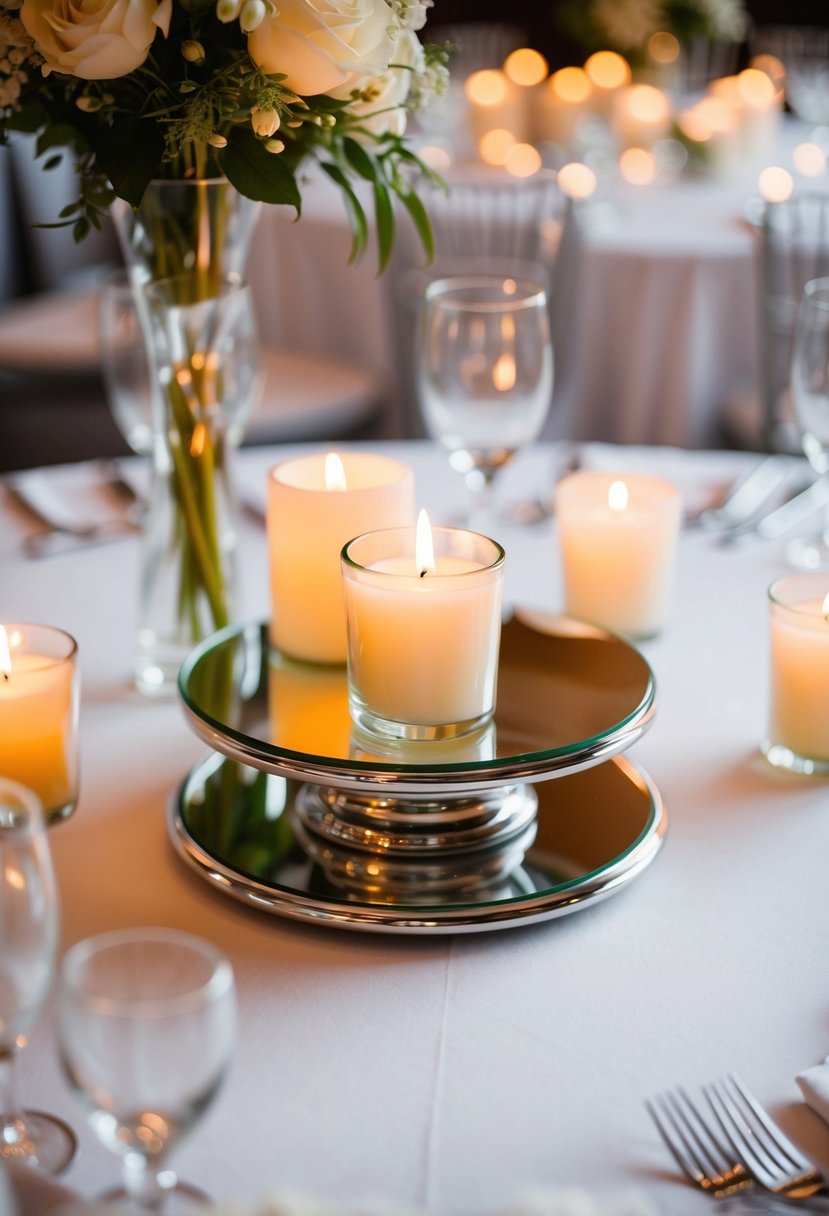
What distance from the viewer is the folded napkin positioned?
66 centimetres

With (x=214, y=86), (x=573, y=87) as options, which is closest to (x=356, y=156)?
(x=214, y=86)

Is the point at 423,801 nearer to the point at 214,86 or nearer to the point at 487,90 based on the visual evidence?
the point at 214,86

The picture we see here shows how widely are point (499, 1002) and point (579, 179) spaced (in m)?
2.42

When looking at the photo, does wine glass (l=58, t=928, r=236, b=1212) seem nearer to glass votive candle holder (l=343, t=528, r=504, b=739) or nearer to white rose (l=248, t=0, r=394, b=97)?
glass votive candle holder (l=343, t=528, r=504, b=739)

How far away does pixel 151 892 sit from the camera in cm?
84

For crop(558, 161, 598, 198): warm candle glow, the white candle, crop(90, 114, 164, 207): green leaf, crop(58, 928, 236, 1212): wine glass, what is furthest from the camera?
the white candle

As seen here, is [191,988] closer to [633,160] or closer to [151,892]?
[151,892]

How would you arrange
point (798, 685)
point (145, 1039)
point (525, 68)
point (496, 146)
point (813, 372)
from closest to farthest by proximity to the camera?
point (145, 1039), point (798, 685), point (813, 372), point (496, 146), point (525, 68)

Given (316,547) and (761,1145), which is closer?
(761,1145)

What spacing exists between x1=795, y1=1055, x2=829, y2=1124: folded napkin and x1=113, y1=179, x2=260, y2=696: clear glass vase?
600 mm

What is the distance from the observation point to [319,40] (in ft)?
2.75

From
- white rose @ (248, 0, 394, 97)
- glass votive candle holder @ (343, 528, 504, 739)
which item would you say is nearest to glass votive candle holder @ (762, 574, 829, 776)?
glass votive candle holder @ (343, 528, 504, 739)

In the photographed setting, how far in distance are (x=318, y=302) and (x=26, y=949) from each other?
2446 millimetres

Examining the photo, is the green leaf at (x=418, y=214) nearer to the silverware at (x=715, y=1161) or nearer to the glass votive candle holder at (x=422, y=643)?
the glass votive candle holder at (x=422, y=643)
